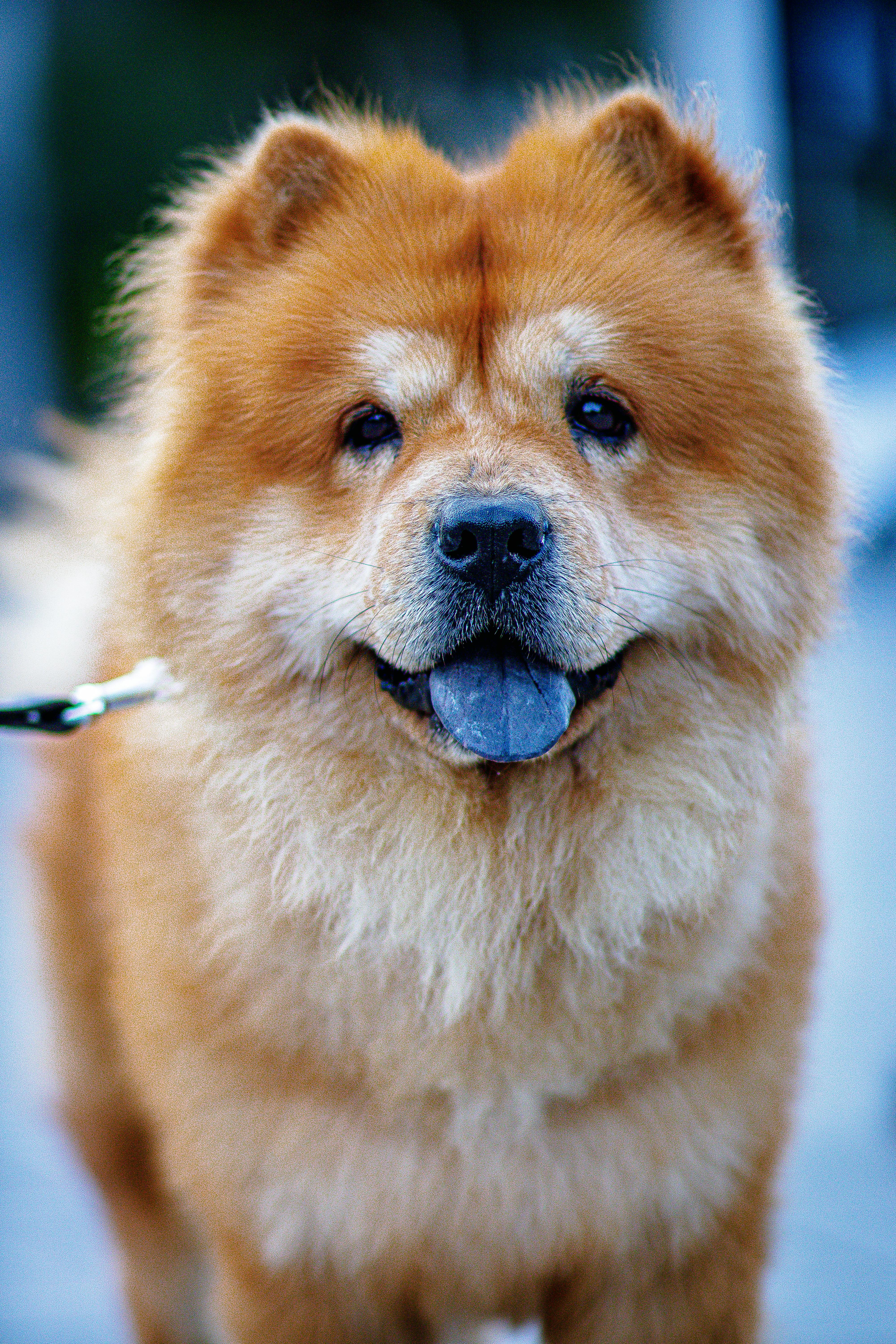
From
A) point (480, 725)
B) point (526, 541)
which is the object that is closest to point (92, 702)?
point (480, 725)

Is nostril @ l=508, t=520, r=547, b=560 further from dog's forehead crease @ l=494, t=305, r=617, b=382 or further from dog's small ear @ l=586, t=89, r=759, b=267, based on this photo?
dog's small ear @ l=586, t=89, r=759, b=267

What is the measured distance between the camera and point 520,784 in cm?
224

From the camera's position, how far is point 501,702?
213 cm

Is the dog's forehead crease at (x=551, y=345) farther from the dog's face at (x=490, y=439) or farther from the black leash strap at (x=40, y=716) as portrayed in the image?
the black leash strap at (x=40, y=716)

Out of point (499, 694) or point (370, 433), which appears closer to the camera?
point (499, 694)

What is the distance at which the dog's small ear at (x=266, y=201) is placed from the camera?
242 centimetres

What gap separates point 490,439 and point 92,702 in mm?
833

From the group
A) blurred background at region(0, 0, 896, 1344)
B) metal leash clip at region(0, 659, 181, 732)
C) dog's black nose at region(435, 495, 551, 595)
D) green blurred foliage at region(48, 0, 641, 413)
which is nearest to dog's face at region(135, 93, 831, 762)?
dog's black nose at region(435, 495, 551, 595)

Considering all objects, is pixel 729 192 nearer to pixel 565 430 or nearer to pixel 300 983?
pixel 565 430

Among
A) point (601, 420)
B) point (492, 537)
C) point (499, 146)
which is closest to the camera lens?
point (492, 537)

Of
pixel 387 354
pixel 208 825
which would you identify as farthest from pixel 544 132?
pixel 208 825

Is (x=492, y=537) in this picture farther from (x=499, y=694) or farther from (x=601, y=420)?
(x=601, y=420)

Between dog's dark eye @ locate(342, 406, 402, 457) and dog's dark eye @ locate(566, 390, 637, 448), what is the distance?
0.28 m

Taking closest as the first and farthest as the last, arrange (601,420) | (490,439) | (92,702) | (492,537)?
(492,537) → (490,439) → (601,420) → (92,702)
